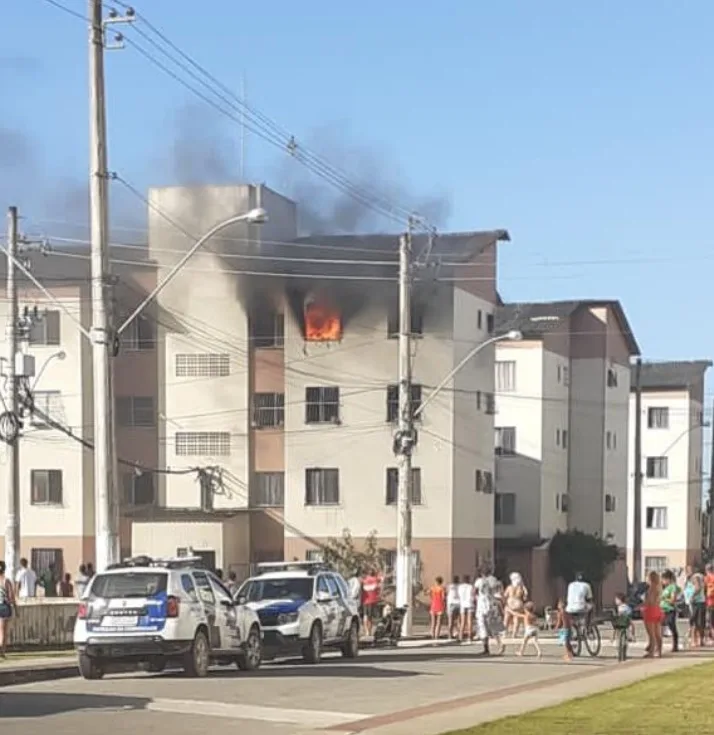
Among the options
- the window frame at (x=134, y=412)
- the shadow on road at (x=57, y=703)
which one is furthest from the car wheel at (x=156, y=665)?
the window frame at (x=134, y=412)

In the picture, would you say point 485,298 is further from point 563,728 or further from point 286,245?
point 563,728

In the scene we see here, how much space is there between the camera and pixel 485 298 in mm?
60156

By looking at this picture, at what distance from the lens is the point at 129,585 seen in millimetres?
22219

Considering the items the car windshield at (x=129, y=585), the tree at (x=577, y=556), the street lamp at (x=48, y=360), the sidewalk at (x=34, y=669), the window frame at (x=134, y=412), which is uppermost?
the street lamp at (x=48, y=360)

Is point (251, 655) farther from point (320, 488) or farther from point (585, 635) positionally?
point (320, 488)

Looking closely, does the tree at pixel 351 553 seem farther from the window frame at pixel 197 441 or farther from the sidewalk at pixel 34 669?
the sidewalk at pixel 34 669

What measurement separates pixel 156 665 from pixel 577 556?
1841 inches

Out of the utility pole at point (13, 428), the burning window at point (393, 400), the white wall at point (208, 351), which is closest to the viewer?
the utility pole at point (13, 428)

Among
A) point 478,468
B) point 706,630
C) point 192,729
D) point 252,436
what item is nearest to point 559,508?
point 478,468

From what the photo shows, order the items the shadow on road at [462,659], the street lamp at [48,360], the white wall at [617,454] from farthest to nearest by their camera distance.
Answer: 1. the white wall at [617,454]
2. the street lamp at [48,360]
3. the shadow on road at [462,659]

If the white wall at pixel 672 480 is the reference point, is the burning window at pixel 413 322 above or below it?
above

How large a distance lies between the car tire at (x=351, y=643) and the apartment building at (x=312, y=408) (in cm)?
2598

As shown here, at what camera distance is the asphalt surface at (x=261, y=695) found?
16078 millimetres

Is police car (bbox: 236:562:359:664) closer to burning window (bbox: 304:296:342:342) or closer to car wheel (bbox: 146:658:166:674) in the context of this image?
car wheel (bbox: 146:658:166:674)
